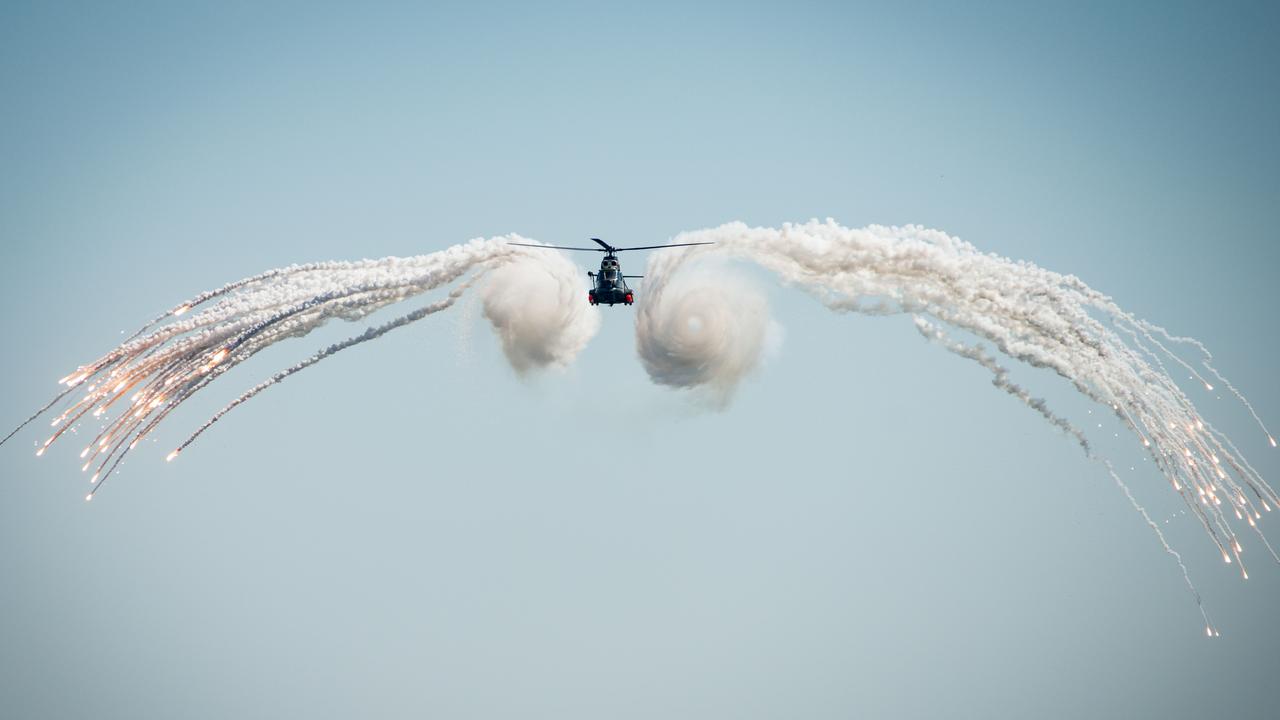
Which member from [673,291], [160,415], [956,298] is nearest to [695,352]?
[673,291]

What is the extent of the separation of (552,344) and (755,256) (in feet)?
47.5

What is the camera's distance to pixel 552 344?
66062mm

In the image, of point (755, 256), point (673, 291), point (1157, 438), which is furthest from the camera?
point (673, 291)

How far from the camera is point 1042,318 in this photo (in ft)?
169

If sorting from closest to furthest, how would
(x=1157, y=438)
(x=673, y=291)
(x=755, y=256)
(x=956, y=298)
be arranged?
(x=1157, y=438) → (x=956, y=298) → (x=755, y=256) → (x=673, y=291)

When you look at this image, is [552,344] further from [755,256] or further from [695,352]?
[755,256]

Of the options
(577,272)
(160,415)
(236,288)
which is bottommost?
(160,415)

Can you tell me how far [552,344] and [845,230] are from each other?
63.1 feet

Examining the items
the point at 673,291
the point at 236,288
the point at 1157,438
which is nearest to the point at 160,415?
the point at 236,288

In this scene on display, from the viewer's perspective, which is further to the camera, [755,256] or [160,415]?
[755,256]

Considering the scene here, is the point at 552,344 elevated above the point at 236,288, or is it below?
above

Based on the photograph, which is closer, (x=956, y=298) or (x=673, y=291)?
(x=956, y=298)

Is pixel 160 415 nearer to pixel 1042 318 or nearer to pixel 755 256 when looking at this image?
pixel 755 256

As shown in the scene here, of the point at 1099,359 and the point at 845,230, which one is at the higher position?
the point at 845,230
